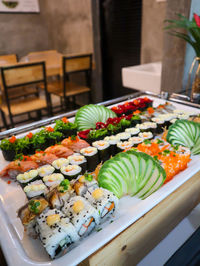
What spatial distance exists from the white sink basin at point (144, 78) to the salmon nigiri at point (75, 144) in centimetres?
153

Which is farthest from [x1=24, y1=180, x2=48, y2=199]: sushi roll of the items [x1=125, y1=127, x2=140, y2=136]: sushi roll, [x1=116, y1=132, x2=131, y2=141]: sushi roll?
[x1=125, y1=127, x2=140, y2=136]: sushi roll

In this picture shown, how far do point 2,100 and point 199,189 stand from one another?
3.37m

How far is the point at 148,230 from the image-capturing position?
3.36ft

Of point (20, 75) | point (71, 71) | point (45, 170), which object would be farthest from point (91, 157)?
point (71, 71)

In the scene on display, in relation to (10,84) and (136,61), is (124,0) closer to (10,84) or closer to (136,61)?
(136,61)

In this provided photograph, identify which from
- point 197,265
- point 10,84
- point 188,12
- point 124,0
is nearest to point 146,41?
point 124,0

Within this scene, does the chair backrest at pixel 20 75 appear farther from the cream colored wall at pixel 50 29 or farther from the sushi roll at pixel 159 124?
the sushi roll at pixel 159 124

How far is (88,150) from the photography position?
1.40m

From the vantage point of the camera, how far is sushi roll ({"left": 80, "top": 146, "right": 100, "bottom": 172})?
4.45 ft

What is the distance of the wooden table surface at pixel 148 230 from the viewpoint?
861 mm

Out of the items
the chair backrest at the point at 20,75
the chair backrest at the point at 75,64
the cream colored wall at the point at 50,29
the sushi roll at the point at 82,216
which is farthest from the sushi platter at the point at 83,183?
the cream colored wall at the point at 50,29

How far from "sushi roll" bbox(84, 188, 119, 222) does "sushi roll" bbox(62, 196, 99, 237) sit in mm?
31

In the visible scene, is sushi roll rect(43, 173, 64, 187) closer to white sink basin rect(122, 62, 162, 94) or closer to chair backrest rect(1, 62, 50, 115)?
white sink basin rect(122, 62, 162, 94)

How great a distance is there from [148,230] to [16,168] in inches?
31.4
